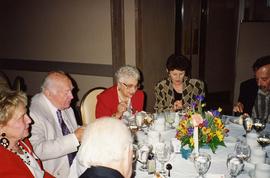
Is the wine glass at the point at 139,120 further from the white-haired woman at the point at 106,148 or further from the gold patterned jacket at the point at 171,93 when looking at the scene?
the white-haired woman at the point at 106,148

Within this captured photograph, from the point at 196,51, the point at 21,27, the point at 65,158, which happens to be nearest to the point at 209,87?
the point at 196,51

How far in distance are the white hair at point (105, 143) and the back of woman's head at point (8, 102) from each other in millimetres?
814

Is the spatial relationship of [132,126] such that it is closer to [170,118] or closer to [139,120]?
[139,120]

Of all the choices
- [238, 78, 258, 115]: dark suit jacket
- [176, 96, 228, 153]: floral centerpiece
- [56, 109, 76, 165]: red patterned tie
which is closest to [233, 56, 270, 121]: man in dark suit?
[238, 78, 258, 115]: dark suit jacket

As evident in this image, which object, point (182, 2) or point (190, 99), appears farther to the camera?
point (182, 2)

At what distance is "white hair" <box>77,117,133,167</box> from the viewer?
1.31 m

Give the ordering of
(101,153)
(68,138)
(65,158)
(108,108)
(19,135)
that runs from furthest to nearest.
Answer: (108,108) → (65,158) → (68,138) → (19,135) → (101,153)

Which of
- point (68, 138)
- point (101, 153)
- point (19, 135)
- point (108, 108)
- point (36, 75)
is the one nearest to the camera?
point (101, 153)

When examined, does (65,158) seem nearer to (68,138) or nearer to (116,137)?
(68,138)

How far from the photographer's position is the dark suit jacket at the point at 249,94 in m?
3.42

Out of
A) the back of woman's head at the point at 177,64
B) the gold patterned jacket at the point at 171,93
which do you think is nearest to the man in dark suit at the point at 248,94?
the gold patterned jacket at the point at 171,93

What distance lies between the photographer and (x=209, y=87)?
7.31 meters

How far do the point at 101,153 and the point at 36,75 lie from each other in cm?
579

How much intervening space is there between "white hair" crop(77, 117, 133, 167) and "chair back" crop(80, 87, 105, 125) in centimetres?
196
